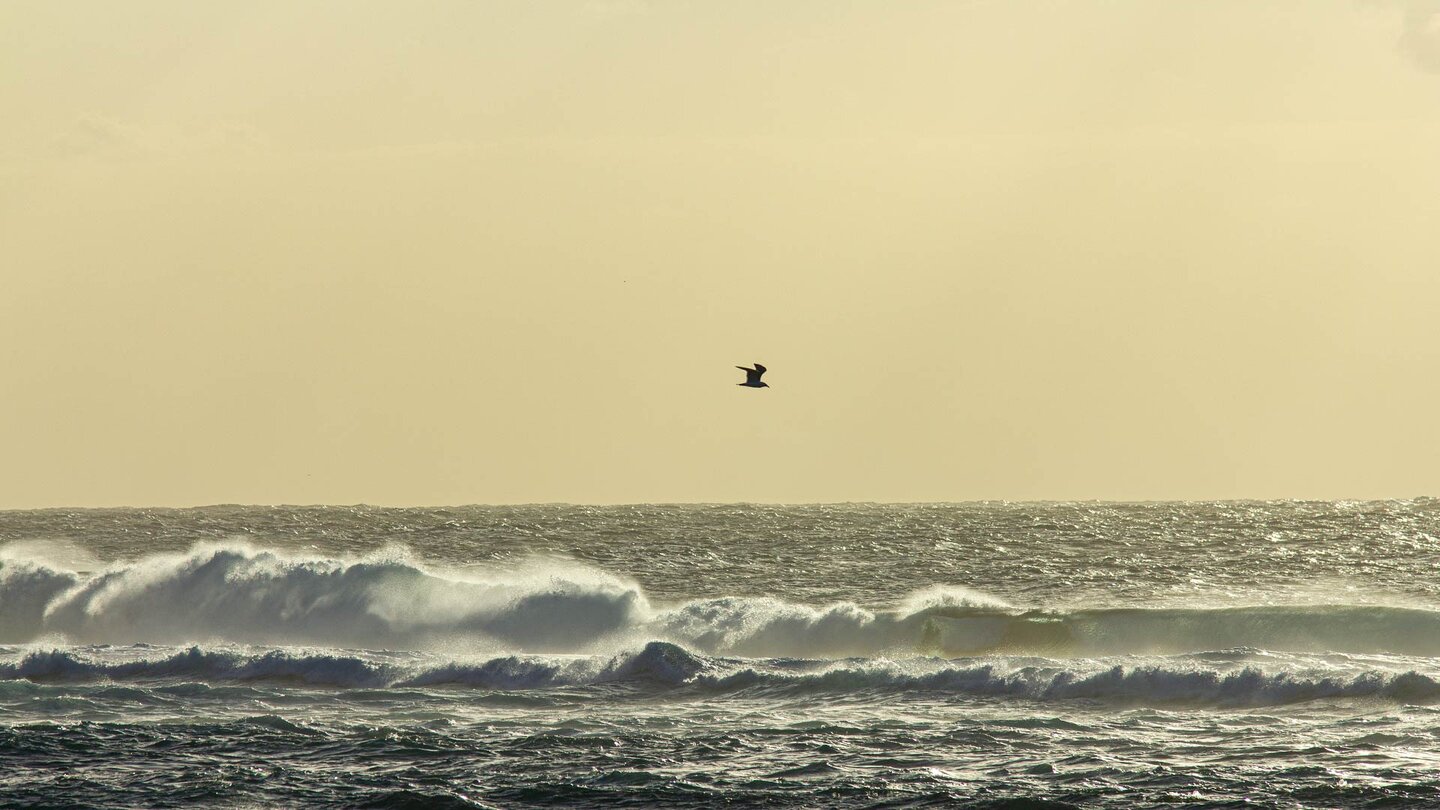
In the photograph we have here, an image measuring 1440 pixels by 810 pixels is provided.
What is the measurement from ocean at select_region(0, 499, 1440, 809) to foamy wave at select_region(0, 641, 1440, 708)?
71 millimetres

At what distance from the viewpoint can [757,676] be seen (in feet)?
82.9

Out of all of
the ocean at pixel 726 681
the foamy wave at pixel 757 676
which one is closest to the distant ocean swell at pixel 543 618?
the ocean at pixel 726 681

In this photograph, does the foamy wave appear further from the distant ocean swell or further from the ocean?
the distant ocean swell

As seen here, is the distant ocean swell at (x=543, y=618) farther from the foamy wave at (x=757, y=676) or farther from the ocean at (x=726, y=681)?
the foamy wave at (x=757, y=676)

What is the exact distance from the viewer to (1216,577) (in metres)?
42.8

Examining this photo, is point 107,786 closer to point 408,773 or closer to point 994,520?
point 408,773

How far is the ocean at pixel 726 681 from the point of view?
17.5 metres

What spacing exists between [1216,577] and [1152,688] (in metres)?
20.7

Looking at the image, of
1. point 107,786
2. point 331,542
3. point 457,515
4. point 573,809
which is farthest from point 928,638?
point 457,515

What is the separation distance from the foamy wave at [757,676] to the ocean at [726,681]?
0.23 ft

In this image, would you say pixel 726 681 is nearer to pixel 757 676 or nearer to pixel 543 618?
pixel 757 676

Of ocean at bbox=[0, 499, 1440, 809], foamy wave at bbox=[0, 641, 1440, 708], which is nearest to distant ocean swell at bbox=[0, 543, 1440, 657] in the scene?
ocean at bbox=[0, 499, 1440, 809]

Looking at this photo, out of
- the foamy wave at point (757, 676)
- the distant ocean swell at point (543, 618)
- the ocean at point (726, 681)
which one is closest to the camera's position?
the ocean at point (726, 681)

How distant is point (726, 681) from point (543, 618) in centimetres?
927
